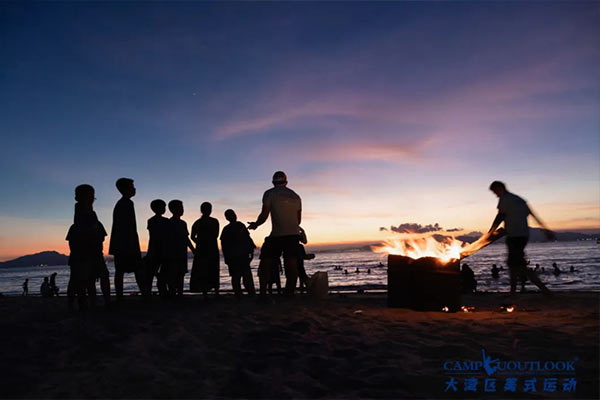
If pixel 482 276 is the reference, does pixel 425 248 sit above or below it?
above

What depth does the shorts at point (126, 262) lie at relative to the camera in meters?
7.24

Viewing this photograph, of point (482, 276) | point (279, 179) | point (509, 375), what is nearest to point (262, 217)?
point (279, 179)

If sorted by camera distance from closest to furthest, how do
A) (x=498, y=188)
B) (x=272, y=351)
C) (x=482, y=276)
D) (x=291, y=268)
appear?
1. (x=272, y=351)
2. (x=291, y=268)
3. (x=498, y=188)
4. (x=482, y=276)

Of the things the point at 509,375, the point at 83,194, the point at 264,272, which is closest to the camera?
the point at 509,375

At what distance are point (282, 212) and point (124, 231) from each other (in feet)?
9.86

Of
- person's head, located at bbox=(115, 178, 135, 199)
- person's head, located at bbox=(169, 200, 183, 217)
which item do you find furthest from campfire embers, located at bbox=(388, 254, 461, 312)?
person's head, located at bbox=(115, 178, 135, 199)

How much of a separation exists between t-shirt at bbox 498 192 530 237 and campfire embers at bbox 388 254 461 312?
225cm

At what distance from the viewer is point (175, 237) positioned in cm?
855

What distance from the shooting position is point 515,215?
338 inches

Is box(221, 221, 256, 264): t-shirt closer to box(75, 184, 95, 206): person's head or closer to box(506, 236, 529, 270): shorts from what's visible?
box(75, 184, 95, 206): person's head

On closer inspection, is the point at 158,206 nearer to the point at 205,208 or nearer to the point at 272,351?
the point at 205,208

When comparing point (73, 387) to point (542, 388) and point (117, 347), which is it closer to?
point (117, 347)

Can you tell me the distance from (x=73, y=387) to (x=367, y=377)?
8.62 ft

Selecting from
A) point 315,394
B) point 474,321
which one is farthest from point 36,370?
point 474,321
